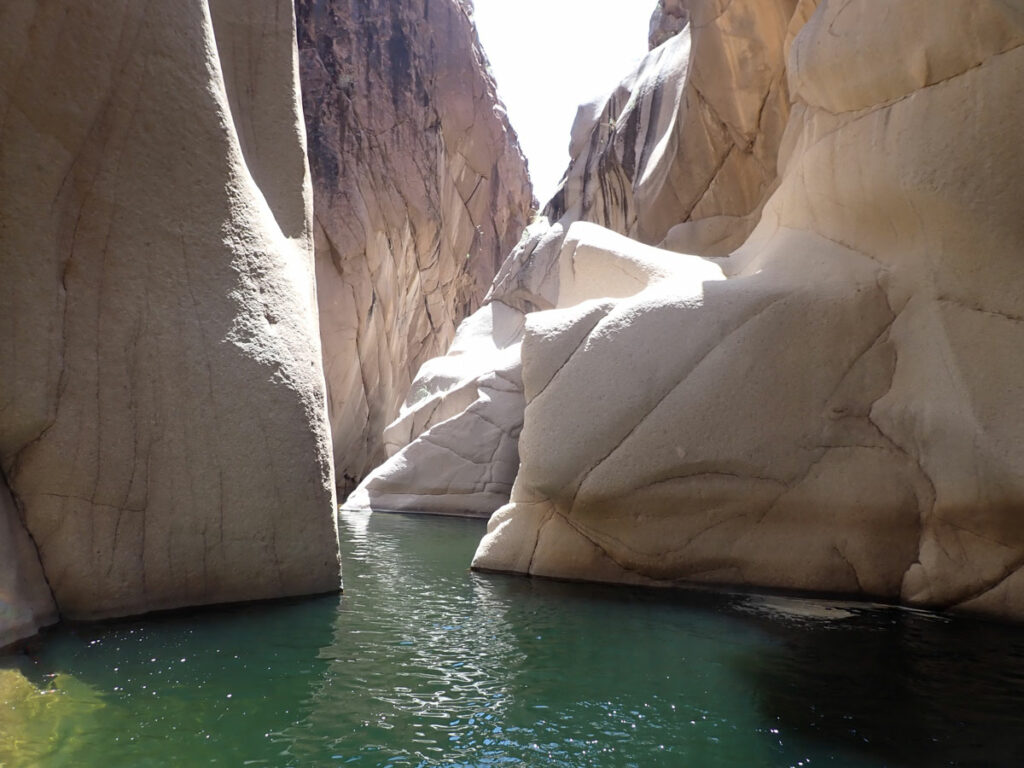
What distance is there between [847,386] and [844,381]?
5cm

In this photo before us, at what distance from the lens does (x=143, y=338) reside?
4.77 metres

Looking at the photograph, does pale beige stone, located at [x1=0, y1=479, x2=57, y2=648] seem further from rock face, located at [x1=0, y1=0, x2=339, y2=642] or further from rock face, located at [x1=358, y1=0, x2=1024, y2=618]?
rock face, located at [x1=358, y1=0, x2=1024, y2=618]

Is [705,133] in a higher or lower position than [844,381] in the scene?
higher

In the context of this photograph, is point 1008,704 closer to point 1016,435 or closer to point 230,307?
point 1016,435

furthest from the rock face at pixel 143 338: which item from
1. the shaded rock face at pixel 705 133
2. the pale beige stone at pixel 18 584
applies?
the shaded rock face at pixel 705 133

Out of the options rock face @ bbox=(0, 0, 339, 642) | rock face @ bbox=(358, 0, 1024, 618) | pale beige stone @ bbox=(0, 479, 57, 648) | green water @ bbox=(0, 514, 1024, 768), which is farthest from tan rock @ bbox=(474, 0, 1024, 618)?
pale beige stone @ bbox=(0, 479, 57, 648)

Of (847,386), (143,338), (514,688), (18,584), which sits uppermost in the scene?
(847,386)

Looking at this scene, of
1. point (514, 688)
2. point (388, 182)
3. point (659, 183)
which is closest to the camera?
point (514, 688)

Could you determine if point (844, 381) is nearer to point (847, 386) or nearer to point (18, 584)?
point (847, 386)

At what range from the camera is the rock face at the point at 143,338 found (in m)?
4.39

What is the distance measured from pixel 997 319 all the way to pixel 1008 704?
3.01m

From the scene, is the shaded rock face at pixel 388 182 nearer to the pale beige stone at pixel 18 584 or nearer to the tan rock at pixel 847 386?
the tan rock at pixel 847 386

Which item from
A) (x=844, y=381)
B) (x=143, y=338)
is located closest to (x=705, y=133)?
(x=844, y=381)

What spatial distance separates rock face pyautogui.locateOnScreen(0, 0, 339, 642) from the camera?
439 centimetres
